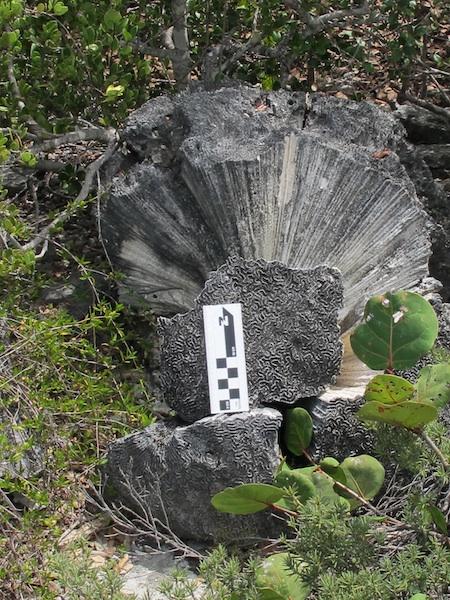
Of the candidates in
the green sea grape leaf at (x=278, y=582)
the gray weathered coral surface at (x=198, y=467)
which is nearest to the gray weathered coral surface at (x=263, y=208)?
the gray weathered coral surface at (x=198, y=467)

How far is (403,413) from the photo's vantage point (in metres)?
2.48

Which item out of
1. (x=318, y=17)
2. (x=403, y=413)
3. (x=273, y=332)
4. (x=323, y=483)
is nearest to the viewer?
(x=403, y=413)

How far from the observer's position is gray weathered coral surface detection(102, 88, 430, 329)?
3.39 meters

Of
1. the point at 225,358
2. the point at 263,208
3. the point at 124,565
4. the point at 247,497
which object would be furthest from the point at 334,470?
the point at 263,208

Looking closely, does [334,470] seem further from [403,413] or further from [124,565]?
[124,565]

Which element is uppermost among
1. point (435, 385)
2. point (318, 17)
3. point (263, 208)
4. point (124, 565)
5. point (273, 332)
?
point (318, 17)

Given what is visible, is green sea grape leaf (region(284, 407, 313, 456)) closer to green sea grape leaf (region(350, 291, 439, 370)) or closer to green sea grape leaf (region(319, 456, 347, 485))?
green sea grape leaf (region(319, 456, 347, 485))

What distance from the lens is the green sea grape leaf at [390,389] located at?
2537 millimetres

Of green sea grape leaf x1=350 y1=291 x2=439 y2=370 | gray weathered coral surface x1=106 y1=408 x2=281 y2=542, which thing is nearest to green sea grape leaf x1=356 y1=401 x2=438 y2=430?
green sea grape leaf x1=350 y1=291 x2=439 y2=370

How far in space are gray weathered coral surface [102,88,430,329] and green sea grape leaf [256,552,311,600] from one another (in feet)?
3.42

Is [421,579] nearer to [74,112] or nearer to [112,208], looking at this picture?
[112,208]

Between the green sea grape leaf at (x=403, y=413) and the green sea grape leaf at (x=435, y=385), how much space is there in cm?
11

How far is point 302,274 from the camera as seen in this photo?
124 inches

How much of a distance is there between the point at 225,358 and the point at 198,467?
0.33 m
